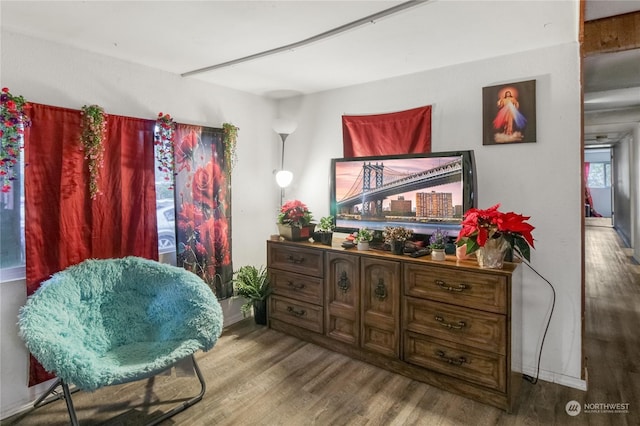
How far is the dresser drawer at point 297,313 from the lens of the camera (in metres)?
2.98

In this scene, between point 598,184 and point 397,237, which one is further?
point 598,184

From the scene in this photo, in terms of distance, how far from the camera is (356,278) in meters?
2.72

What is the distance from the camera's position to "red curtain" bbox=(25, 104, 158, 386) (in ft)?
7.25

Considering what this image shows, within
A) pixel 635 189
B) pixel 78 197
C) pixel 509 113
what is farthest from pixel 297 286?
pixel 635 189

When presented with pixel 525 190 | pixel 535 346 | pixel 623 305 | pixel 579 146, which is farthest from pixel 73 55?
pixel 623 305

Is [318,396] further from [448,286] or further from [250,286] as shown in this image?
[250,286]

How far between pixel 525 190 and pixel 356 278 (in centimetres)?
136

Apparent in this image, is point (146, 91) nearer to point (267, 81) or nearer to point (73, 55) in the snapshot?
point (73, 55)

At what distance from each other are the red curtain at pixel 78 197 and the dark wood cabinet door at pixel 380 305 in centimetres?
166

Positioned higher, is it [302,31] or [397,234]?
[302,31]

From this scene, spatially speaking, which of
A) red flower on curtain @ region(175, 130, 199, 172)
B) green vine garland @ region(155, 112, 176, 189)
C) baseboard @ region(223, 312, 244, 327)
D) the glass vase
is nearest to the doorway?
the glass vase

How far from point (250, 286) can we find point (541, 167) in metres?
2.55

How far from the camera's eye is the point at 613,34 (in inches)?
87.0

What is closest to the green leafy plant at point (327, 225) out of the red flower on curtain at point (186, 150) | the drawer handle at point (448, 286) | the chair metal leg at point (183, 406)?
the drawer handle at point (448, 286)
